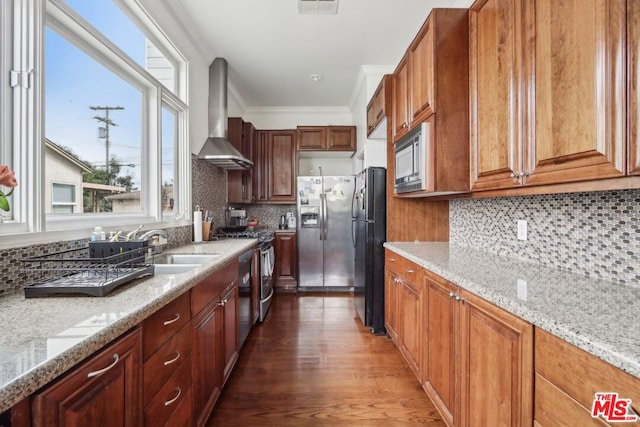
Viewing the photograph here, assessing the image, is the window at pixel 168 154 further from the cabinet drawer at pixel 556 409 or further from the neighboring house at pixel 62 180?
the cabinet drawer at pixel 556 409

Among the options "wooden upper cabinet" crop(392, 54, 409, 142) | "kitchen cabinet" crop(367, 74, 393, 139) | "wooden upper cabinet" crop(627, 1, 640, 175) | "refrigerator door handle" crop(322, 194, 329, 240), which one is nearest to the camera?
"wooden upper cabinet" crop(627, 1, 640, 175)

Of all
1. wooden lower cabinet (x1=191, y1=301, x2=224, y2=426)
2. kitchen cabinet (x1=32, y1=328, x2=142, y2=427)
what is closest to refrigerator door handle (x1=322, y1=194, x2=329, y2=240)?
wooden lower cabinet (x1=191, y1=301, x2=224, y2=426)

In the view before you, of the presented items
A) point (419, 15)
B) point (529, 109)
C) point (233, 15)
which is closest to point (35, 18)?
point (233, 15)

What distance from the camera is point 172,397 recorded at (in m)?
1.19

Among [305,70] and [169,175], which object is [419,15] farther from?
[169,175]

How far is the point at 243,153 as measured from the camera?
4082 millimetres

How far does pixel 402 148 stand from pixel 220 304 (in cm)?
172

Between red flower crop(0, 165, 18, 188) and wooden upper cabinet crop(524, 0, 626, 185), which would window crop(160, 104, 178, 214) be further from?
wooden upper cabinet crop(524, 0, 626, 185)

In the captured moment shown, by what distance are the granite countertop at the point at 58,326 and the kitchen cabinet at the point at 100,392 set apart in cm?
4

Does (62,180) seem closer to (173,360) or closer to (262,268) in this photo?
(173,360)

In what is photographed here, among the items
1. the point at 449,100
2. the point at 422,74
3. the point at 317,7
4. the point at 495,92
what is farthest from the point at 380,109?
the point at 495,92

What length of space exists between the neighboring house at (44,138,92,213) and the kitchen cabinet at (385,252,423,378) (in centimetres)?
201

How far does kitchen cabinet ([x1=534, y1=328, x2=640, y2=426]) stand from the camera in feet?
2.17

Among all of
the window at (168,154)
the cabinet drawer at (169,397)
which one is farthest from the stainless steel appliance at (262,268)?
the cabinet drawer at (169,397)
